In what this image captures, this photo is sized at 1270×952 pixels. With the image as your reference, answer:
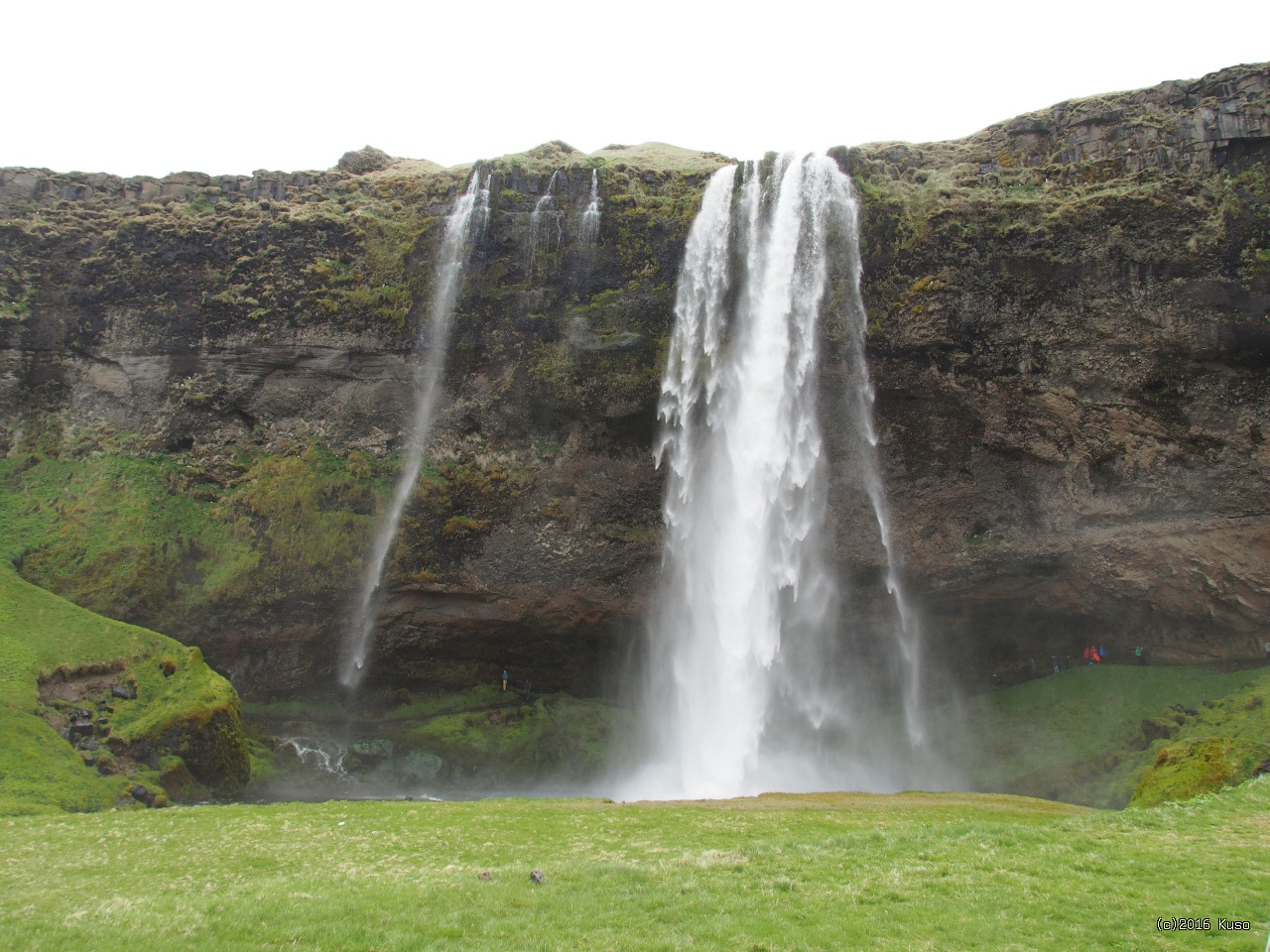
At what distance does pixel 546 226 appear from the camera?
3862 centimetres

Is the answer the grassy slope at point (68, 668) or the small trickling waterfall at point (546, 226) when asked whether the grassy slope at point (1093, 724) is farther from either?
the grassy slope at point (68, 668)

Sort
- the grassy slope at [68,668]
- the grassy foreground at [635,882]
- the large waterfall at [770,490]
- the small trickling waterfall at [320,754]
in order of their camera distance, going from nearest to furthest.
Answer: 1. the grassy foreground at [635,882]
2. the grassy slope at [68,668]
3. the small trickling waterfall at [320,754]
4. the large waterfall at [770,490]

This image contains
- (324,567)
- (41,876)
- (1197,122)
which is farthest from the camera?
(324,567)

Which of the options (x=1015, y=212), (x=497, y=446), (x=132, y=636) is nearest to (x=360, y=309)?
(x=497, y=446)

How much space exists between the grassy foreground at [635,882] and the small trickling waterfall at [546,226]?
85.1 ft

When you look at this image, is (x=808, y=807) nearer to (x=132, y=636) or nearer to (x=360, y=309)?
(x=132, y=636)

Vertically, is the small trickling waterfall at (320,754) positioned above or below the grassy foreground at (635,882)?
below

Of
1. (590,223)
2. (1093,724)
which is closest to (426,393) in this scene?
(590,223)

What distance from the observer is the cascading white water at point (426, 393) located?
125 ft

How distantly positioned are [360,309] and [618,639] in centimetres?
1879

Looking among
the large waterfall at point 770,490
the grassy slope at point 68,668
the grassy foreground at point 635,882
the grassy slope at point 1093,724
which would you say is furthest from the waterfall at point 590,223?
the grassy foreground at point 635,882

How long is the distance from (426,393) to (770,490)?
52.6ft

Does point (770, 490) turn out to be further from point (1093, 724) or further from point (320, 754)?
point (320, 754)

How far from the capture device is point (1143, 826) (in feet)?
52.2
